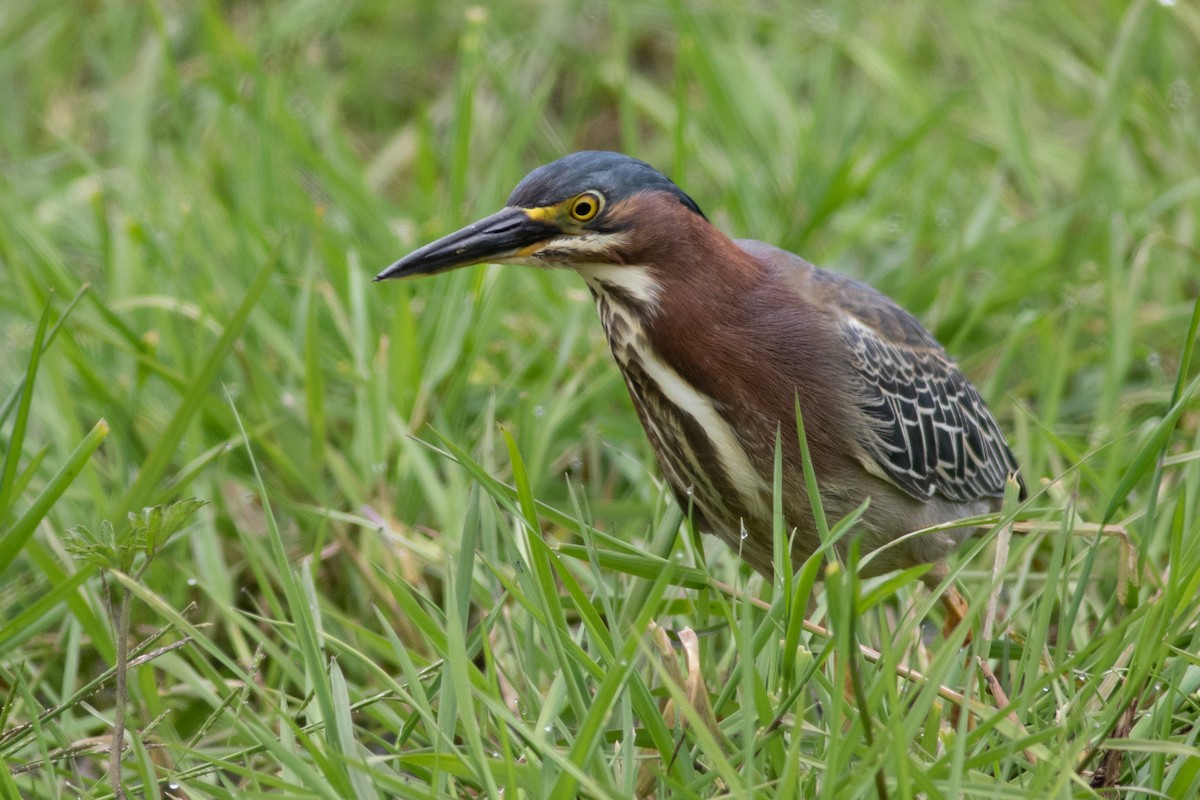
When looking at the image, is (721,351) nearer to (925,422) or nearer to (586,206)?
(586,206)

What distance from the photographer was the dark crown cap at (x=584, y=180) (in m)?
3.21

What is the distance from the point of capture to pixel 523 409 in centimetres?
410

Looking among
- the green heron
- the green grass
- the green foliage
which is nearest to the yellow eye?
the green heron

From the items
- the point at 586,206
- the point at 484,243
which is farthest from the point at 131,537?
the point at 586,206

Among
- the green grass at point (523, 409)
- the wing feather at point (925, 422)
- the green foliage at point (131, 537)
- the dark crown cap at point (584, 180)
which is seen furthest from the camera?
the wing feather at point (925, 422)

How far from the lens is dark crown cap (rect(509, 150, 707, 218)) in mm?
3211

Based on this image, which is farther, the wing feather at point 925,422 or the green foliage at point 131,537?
the wing feather at point 925,422

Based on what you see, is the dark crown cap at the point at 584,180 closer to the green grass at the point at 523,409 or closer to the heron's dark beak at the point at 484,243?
the heron's dark beak at the point at 484,243

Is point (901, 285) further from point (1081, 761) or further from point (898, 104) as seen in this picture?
point (1081, 761)

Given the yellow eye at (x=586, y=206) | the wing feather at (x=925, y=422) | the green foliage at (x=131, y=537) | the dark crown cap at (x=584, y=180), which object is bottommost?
the wing feather at (x=925, y=422)

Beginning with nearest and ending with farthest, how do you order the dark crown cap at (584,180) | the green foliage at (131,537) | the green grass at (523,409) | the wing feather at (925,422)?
the green foliage at (131,537)
the green grass at (523,409)
the dark crown cap at (584,180)
the wing feather at (925,422)

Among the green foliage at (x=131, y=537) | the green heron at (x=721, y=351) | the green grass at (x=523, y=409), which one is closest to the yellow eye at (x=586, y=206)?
the green heron at (x=721, y=351)

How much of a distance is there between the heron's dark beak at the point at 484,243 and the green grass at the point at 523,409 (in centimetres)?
50

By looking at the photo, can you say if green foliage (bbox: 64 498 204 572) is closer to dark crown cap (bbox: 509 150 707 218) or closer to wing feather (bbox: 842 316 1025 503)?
dark crown cap (bbox: 509 150 707 218)
